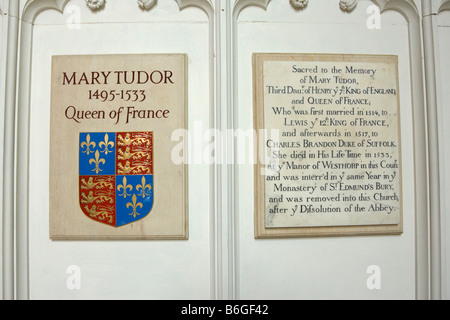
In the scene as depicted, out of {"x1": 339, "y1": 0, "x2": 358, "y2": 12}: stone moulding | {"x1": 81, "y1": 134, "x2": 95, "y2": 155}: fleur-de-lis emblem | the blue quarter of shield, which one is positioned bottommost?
the blue quarter of shield

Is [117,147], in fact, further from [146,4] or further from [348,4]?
[348,4]

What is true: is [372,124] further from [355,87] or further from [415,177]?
[415,177]

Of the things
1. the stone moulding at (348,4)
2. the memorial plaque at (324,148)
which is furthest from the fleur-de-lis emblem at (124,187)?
the stone moulding at (348,4)

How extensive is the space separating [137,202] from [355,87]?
128 cm

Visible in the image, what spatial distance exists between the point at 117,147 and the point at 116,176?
15 centimetres

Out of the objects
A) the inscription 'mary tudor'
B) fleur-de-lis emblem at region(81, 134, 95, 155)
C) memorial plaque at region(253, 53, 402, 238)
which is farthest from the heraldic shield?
memorial plaque at region(253, 53, 402, 238)

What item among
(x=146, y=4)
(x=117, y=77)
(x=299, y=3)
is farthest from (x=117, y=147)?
(x=299, y=3)

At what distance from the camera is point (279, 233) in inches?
58.2

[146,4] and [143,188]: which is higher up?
[146,4]

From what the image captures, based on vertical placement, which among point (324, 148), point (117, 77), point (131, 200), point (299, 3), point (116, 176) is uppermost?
point (299, 3)

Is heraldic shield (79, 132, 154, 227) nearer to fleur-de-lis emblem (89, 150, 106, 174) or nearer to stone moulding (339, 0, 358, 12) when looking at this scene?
fleur-de-lis emblem (89, 150, 106, 174)

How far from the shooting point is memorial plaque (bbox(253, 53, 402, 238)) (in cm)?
149

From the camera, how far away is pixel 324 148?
151cm

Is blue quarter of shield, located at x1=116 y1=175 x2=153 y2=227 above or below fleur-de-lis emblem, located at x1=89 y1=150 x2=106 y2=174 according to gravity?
below
